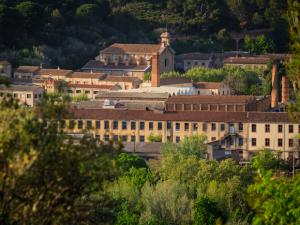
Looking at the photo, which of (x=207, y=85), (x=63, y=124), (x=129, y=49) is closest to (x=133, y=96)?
(x=207, y=85)

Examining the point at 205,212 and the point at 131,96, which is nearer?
the point at 205,212

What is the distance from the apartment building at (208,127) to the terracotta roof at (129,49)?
15982 millimetres

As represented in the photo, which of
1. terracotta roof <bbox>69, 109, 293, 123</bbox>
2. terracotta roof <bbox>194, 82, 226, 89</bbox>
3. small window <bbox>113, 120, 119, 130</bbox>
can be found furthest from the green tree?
terracotta roof <bbox>194, 82, 226, 89</bbox>

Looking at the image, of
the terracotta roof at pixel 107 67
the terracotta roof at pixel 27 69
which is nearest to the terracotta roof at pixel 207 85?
the terracotta roof at pixel 27 69

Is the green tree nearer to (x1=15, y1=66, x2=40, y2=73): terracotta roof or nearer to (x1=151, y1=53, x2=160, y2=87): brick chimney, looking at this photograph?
(x1=151, y1=53, x2=160, y2=87): brick chimney

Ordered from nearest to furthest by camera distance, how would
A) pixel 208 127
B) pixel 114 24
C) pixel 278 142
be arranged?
1. pixel 278 142
2. pixel 208 127
3. pixel 114 24

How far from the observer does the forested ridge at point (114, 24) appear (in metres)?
59.2

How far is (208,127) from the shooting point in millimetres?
43281

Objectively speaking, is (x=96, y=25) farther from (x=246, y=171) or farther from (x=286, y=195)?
(x=286, y=195)

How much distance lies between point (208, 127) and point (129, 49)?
17748mm

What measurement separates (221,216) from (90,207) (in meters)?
13.1

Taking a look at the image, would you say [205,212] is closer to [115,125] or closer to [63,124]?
[63,124]

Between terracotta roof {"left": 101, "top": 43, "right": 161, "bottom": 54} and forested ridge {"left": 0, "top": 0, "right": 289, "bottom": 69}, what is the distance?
4.22 ft

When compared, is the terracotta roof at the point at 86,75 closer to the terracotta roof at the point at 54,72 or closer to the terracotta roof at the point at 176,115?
the terracotta roof at the point at 54,72
